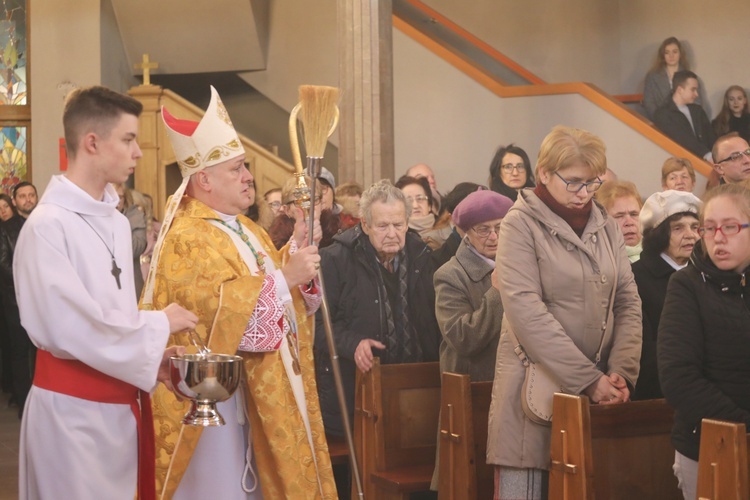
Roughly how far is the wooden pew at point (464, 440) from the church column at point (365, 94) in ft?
14.0

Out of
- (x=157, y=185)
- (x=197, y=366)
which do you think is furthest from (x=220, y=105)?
(x=157, y=185)

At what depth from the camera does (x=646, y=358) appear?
4.26 m

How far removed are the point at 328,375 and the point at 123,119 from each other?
7.72 feet

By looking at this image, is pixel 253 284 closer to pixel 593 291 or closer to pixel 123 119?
pixel 123 119

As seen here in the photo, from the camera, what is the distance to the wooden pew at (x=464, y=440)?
13.9ft

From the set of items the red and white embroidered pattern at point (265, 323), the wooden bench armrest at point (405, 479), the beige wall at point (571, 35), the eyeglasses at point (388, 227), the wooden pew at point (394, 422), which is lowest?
the wooden bench armrest at point (405, 479)

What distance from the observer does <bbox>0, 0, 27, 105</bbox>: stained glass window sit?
13.2 meters

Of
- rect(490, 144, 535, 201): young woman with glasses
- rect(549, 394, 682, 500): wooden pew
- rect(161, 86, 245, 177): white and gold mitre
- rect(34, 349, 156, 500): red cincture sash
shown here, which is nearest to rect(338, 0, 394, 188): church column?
rect(490, 144, 535, 201): young woman with glasses

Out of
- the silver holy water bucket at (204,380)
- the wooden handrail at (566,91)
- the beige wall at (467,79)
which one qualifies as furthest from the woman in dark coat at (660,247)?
the beige wall at (467,79)

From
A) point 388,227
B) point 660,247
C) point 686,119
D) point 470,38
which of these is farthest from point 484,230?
point 470,38

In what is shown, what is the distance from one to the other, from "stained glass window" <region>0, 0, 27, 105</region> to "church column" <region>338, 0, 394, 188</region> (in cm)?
596

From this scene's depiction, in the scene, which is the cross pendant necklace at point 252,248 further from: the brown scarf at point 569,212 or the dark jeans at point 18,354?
the dark jeans at point 18,354

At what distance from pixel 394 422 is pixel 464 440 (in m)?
0.78

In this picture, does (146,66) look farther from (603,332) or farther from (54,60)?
(603,332)
